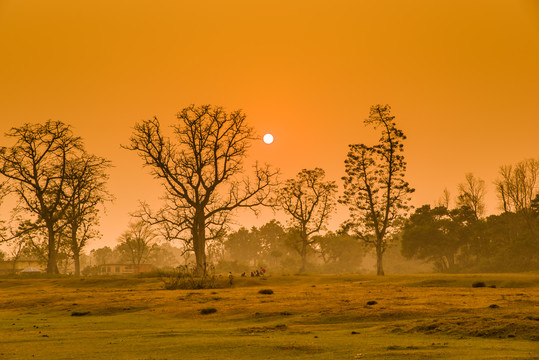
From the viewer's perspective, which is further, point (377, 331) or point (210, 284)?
point (210, 284)

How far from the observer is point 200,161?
59906 mm

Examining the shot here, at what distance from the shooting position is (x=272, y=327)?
18641 millimetres

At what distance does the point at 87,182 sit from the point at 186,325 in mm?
54742

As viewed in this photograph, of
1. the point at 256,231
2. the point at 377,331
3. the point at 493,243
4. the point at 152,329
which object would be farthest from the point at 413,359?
the point at 256,231

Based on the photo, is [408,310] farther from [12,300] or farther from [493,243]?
[493,243]

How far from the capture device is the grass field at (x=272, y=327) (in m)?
13.4

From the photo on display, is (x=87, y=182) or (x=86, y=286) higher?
(x=87, y=182)

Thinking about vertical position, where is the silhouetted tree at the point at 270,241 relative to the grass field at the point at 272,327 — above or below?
above

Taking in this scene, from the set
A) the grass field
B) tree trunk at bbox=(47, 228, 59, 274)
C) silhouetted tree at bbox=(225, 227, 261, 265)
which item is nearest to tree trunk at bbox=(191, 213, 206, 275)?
tree trunk at bbox=(47, 228, 59, 274)

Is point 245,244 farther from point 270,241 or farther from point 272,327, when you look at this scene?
point 272,327

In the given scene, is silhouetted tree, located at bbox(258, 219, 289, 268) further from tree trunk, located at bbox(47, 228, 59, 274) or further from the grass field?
the grass field

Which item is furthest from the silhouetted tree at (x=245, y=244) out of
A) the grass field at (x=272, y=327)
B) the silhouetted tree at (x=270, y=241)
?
the grass field at (x=272, y=327)

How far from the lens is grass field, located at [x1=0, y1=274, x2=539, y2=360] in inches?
527

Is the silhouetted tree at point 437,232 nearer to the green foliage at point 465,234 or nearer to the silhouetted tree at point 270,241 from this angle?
the green foliage at point 465,234
